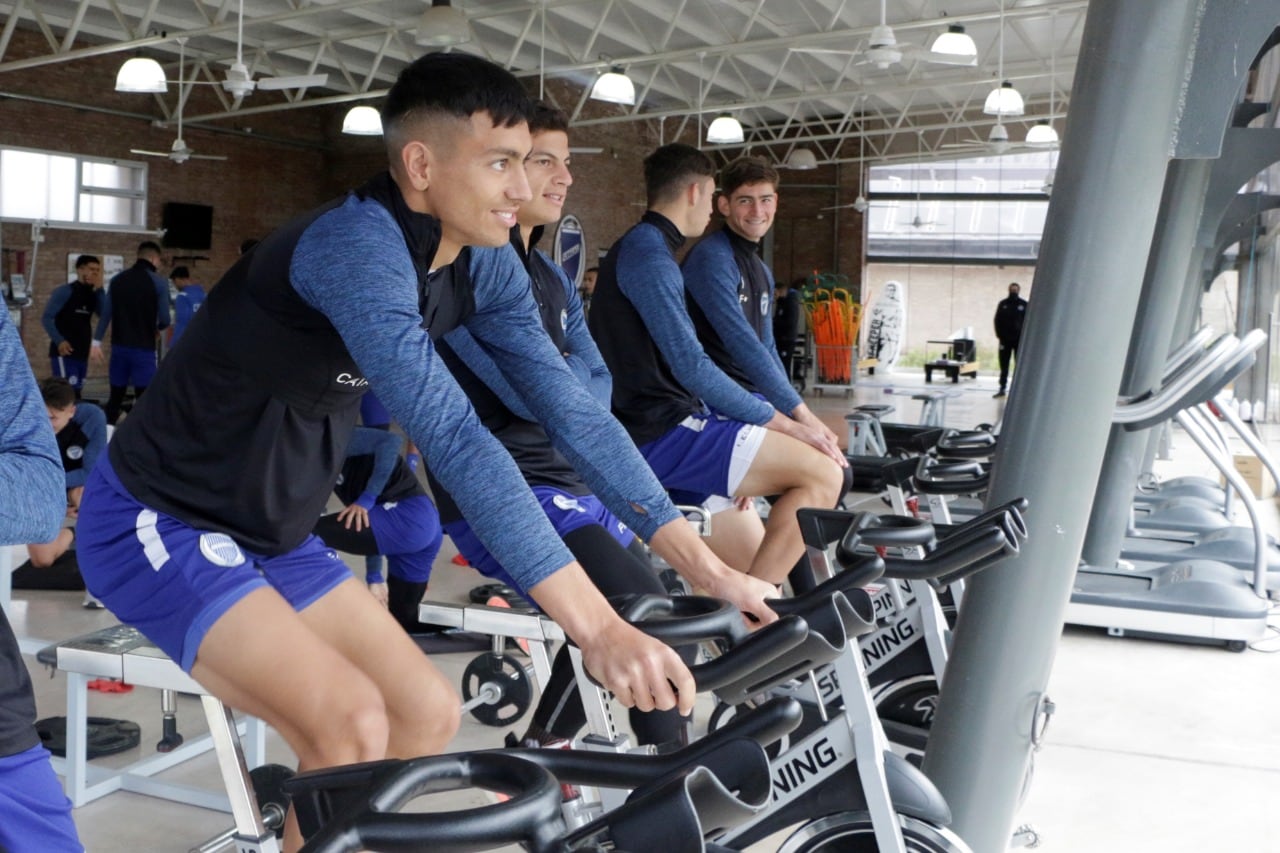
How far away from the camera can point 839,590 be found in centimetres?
180

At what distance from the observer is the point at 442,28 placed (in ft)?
30.9

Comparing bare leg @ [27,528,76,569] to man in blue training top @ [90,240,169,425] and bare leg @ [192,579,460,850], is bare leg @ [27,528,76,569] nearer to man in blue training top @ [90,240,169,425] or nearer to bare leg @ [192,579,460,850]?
bare leg @ [192,579,460,850]

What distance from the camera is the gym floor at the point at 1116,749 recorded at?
3221 mm

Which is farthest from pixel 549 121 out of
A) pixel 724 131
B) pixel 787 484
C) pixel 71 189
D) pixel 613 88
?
pixel 71 189

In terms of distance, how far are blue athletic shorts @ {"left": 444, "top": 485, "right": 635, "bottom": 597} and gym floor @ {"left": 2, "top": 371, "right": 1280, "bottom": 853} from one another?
23.9 inches

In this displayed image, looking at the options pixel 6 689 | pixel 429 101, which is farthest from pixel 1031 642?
pixel 6 689

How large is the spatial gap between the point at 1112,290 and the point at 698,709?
1937 millimetres

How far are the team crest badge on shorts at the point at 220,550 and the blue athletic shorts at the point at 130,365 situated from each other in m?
10.5

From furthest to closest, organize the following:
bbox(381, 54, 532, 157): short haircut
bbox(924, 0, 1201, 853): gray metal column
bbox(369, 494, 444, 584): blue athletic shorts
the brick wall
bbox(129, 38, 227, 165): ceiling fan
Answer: the brick wall
bbox(129, 38, 227, 165): ceiling fan
bbox(369, 494, 444, 584): blue athletic shorts
bbox(924, 0, 1201, 853): gray metal column
bbox(381, 54, 532, 157): short haircut

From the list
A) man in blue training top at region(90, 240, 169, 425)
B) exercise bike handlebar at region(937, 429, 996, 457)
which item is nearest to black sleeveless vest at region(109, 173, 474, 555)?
exercise bike handlebar at region(937, 429, 996, 457)

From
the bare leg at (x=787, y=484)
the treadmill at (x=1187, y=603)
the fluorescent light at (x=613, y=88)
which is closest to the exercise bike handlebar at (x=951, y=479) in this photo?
the bare leg at (x=787, y=484)

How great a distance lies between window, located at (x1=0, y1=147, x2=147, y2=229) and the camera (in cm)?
1564

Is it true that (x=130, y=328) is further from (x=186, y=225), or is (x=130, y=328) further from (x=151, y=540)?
(x=151, y=540)

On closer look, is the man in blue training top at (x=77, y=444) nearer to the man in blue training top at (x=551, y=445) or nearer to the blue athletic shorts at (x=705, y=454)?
the blue athletic shorts at (x=705, y=454)
